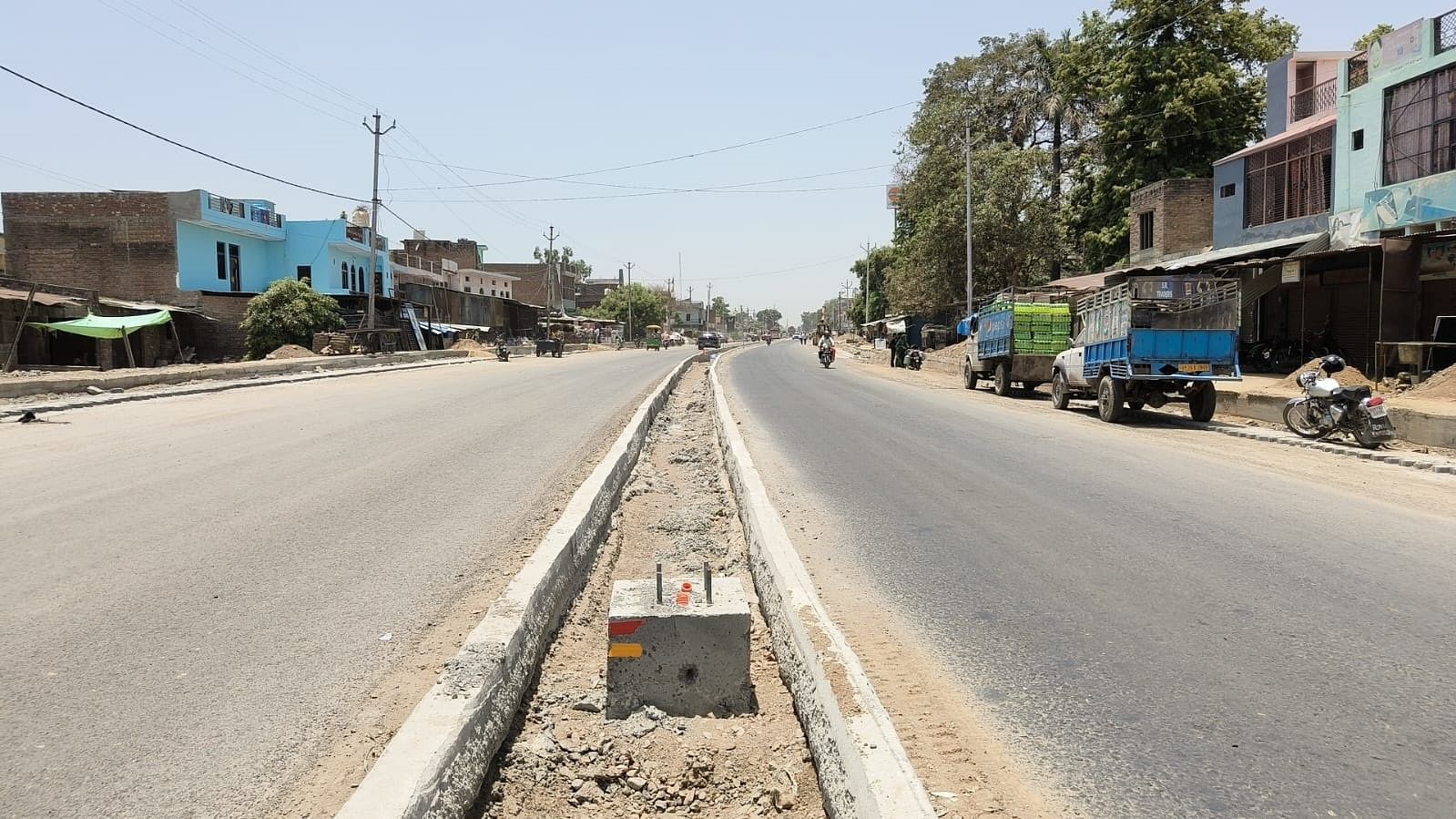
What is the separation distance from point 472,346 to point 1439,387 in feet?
169

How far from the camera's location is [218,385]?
2288cm

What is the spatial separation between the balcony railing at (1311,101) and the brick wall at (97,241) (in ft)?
142

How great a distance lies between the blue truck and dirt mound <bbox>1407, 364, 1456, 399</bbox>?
2.82 m

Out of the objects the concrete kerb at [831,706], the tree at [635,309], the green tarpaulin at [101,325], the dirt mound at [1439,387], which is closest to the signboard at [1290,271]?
the dirt mound at [1439,387]

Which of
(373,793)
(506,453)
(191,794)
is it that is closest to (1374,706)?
(373,793)

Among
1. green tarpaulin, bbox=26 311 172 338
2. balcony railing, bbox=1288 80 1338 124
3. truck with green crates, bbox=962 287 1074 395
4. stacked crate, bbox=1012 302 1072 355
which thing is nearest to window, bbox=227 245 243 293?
green tarpaulin, bbox=26 311 172 338

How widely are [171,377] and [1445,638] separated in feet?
83.5

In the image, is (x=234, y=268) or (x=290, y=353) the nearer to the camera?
(x=290, y=353)

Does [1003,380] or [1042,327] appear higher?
[1042,327]

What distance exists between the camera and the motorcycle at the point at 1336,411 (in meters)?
12.3

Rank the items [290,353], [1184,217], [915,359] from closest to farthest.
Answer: [1184,217] < [290,353] < [915,359]

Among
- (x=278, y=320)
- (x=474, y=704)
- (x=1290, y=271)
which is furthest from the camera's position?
(x=278, y=320)

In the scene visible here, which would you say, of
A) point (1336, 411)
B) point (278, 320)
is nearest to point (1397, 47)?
point (1336, 411)

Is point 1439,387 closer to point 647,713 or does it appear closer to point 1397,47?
point 1397,47
